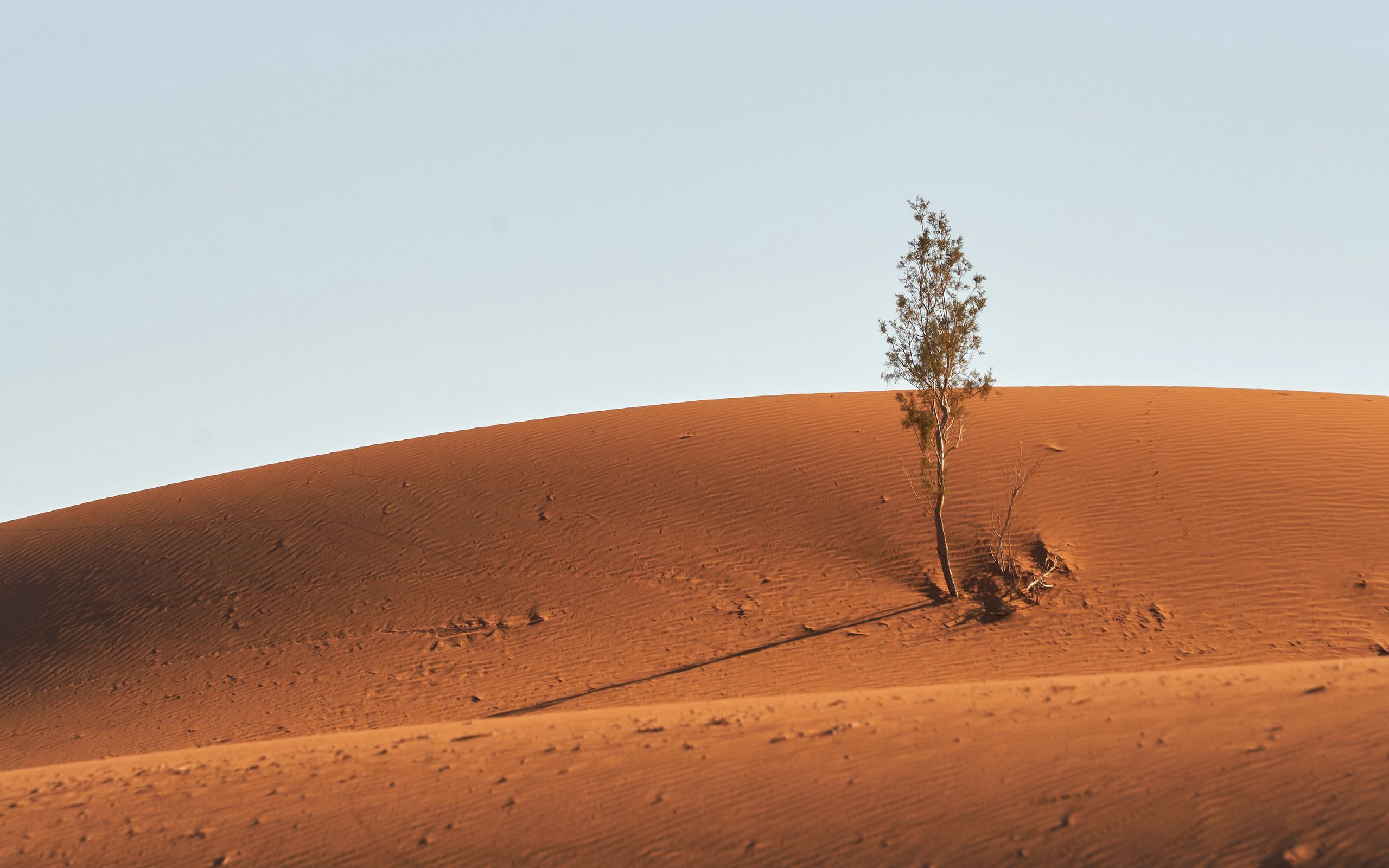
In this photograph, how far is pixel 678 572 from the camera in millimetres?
17031

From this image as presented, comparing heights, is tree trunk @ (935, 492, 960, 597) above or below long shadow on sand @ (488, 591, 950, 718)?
above

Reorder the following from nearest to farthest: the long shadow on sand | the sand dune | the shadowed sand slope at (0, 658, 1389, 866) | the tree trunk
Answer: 1. the shadowed sand slope at (0, 658, 1389, 866)
2. the sand dune
3. the long shadow on sand
4. the tree trunk

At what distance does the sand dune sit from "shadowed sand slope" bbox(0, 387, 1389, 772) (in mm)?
75

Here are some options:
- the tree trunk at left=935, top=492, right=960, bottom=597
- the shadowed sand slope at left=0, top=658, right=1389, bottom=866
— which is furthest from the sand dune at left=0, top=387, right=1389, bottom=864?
the tree trunk at left=935, top=492, right=960, bottom=597

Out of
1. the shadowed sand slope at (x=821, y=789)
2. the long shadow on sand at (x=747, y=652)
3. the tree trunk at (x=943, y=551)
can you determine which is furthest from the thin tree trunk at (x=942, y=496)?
the shadowed sand slope at (x=821, y=789)

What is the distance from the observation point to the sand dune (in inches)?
263

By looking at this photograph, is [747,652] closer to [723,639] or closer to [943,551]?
[723,639]

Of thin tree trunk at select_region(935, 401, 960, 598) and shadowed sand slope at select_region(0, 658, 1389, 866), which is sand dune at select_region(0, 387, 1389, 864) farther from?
thin tree trunk at select_region(935, 401, 960, 598)

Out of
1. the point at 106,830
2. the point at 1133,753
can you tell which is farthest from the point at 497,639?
the point at 1133,753

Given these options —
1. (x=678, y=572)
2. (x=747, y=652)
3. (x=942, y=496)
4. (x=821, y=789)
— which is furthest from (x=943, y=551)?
(x=821, y=789)

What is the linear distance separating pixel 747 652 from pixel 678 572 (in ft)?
8.95

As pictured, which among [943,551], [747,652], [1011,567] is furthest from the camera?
[1011,567]

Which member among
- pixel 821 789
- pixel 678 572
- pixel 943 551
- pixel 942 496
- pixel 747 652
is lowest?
pixel 747 652

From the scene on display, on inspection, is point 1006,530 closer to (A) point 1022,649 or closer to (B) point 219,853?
(A) point 1022,649
